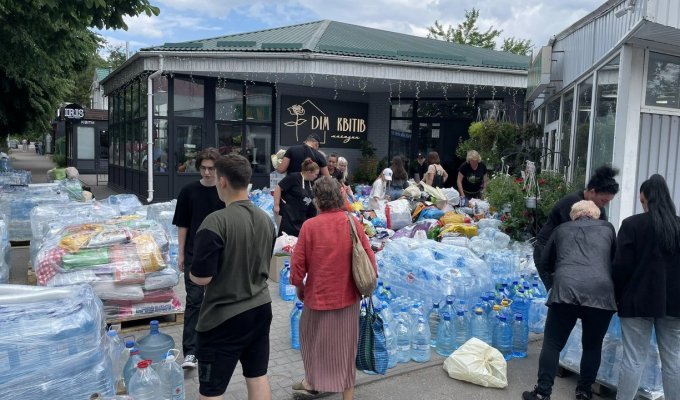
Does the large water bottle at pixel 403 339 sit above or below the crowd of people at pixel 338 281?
below

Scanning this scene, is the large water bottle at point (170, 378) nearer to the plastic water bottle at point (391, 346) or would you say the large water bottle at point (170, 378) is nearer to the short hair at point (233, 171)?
the short hair at point (233, 171)

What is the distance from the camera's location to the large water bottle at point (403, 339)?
462cm

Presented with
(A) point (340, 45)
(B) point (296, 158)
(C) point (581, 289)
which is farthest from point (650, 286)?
(A) point (340, 45)

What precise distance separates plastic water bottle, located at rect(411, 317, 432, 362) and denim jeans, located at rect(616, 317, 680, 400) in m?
1.55

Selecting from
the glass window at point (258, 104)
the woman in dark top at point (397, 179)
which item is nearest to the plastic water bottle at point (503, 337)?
the woman in dark top at point (397, 179)

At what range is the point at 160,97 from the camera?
13.0m

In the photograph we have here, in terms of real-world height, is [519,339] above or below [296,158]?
below

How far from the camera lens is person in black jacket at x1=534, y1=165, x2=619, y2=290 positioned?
4.08 m

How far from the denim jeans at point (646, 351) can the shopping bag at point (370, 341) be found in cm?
172

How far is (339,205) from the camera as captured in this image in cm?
354

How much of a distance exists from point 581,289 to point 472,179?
7001 millimetres

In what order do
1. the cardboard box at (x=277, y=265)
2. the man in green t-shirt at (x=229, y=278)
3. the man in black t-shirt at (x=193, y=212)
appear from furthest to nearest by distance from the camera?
the cardboard box at (x=277, y=265) < the man in black t-shirt at (x=193, y=212) < the man in green t-shirt at (x=229, y=278)

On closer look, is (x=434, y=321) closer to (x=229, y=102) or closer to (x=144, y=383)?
(x=144, y=383)

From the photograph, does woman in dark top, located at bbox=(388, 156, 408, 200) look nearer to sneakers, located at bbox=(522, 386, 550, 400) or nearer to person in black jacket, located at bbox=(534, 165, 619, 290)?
person in black jacket, located at bbox=(534, 165, 619, 290)
